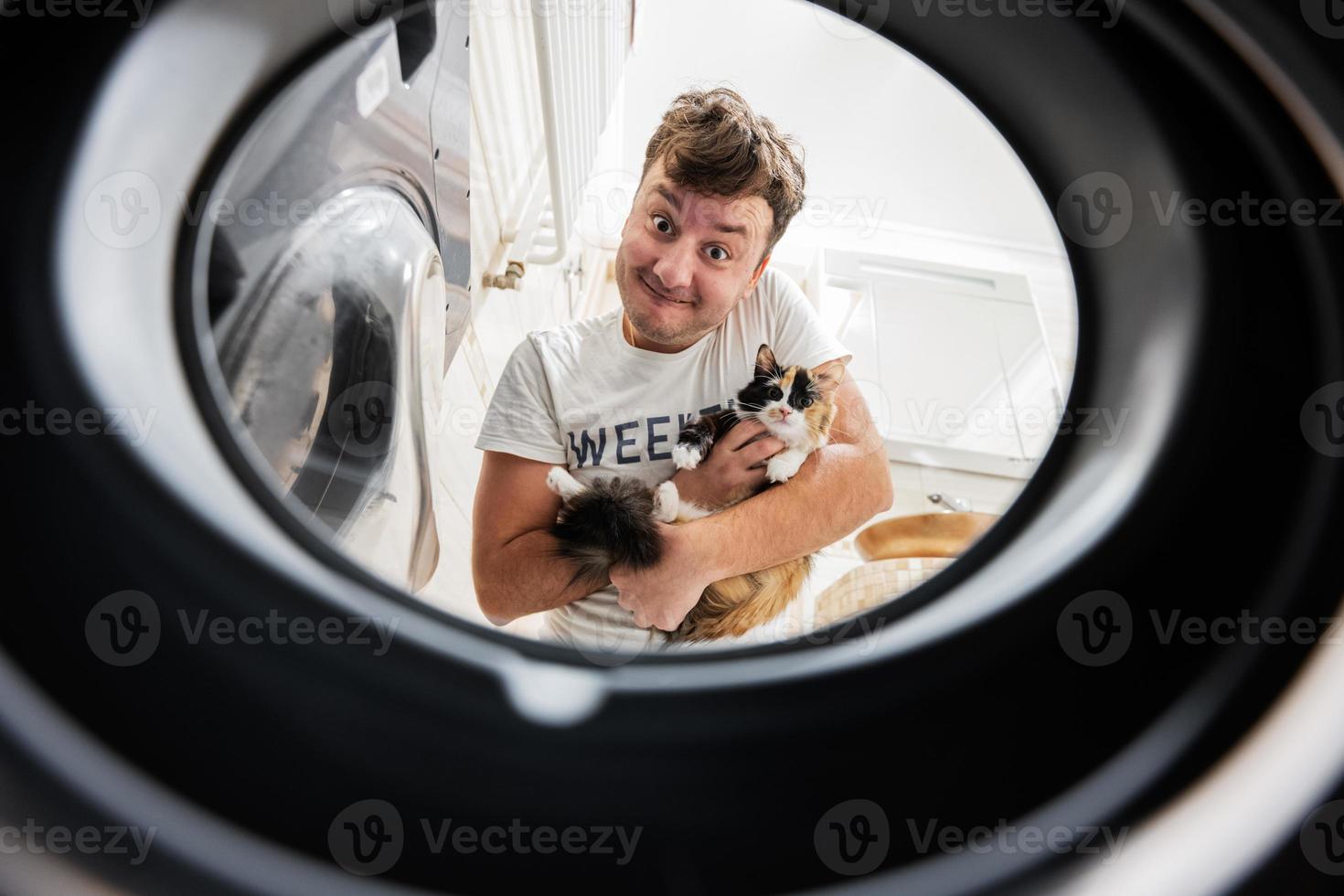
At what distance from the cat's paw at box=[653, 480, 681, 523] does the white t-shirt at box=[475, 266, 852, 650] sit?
0.01 meters

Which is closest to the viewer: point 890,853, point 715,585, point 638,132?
point 890,853

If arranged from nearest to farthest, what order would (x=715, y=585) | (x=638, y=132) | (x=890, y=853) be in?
1. (x=890, y=853)
2. (x=715, y=585)
3. (x=638, y=132)

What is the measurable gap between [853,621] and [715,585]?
0.93 feet

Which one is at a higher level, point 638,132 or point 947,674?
point 638,132

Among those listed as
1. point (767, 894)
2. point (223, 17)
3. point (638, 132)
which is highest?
point (638, 132)

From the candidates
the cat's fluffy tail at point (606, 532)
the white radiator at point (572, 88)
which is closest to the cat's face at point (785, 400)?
the cat's fluffy tail at point (606, 532)

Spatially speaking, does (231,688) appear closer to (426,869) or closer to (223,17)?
(426,869)

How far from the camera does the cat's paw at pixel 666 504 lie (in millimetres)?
547

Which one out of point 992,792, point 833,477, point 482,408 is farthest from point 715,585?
point 992,792

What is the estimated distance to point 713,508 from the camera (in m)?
0.55

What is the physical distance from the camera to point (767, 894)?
0.21 m

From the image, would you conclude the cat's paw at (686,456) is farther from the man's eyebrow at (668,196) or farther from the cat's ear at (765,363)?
the man's eyebrow at (668,196)

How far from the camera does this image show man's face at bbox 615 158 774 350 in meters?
0.56

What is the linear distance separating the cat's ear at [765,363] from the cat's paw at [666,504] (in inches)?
4.6
